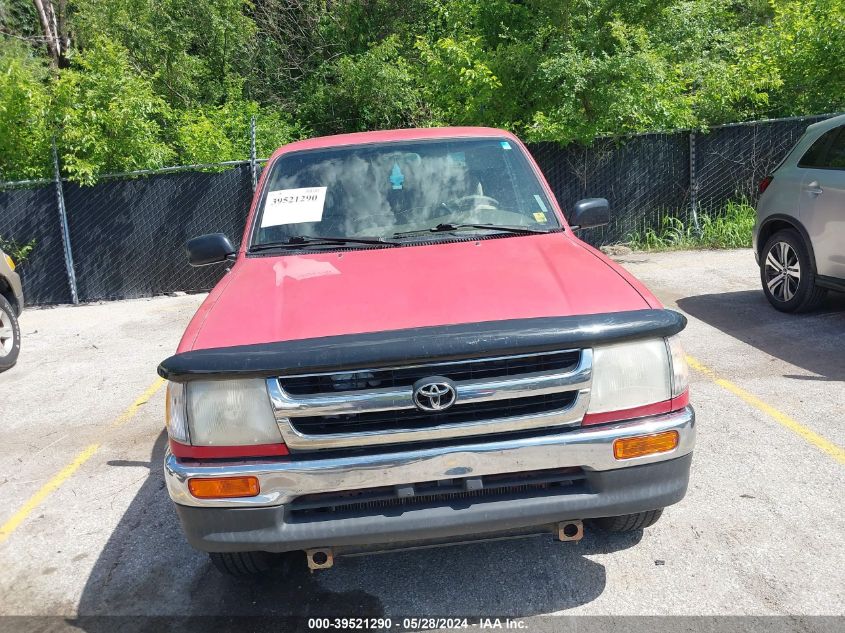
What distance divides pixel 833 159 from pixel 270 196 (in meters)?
5.11

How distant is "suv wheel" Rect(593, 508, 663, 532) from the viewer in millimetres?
3512

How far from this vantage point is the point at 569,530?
3.10 meters

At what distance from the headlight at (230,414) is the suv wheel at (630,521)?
1.60 m

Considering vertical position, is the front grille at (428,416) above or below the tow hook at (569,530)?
above

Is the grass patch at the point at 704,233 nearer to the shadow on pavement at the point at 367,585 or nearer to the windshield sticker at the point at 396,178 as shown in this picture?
the windshield sticker at the point at 396,178

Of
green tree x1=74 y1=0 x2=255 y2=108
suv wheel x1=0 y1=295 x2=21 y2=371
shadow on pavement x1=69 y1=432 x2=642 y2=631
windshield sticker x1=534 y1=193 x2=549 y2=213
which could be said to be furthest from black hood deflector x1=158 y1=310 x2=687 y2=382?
green tree x1=74 y1=0 x2=255 y2=108

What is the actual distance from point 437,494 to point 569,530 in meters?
0.57

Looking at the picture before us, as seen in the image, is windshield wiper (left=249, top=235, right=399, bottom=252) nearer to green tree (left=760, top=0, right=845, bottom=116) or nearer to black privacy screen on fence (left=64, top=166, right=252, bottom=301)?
black privacy screen on fence (left=64, top=166, right=252, bottom=301)

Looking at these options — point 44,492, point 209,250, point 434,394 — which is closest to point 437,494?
point 434,394

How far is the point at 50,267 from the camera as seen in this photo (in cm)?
1170

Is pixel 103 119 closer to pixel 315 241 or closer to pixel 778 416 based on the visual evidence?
pixel 315 241

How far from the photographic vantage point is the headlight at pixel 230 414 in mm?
2883

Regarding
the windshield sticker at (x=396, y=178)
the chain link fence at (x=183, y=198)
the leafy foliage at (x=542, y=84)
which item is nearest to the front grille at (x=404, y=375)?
the windshield sticker at (x=396, y=178)

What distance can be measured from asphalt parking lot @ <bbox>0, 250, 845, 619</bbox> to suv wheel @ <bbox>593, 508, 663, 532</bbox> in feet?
0.46
